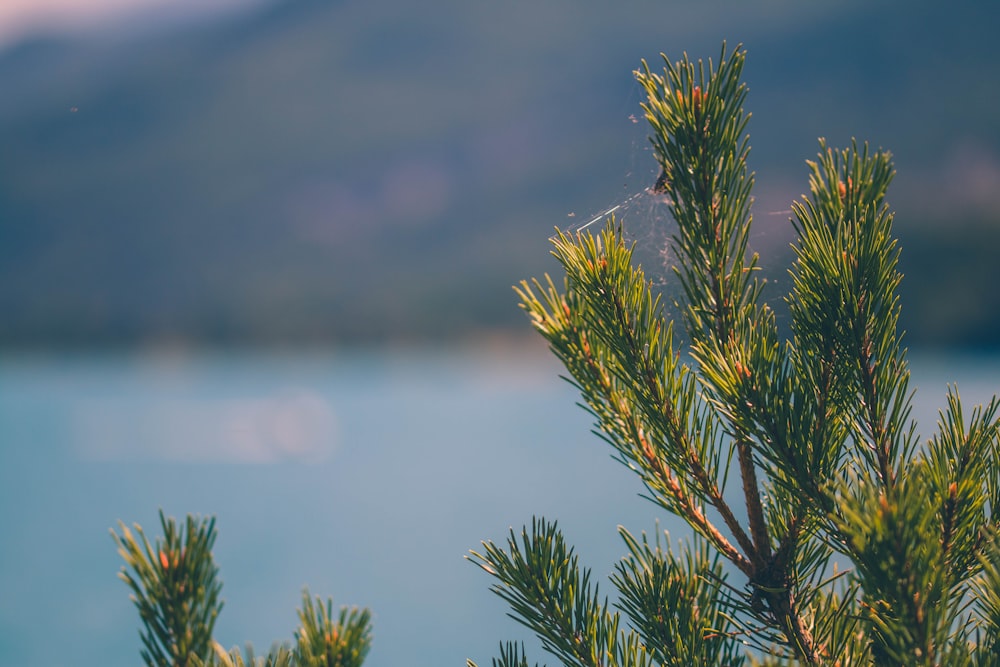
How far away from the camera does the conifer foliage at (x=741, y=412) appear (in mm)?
274

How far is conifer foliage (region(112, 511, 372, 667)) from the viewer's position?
0.27 m

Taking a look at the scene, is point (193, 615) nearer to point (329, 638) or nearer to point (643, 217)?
point (329, 638)

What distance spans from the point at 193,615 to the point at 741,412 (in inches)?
9.0

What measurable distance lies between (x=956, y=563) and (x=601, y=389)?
0.15 m

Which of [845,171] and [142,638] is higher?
[845,171]

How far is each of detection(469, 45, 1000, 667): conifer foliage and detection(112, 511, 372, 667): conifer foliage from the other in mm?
70

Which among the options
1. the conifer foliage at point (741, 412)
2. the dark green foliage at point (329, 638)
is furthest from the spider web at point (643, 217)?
the dark green foliage at point (329, 638)

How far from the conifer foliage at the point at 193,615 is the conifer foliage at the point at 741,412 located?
0.07m

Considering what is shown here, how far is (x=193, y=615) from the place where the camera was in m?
0.28

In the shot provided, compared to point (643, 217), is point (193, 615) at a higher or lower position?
lower

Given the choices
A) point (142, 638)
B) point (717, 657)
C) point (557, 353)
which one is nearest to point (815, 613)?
point (717, 657)

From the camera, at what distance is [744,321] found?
0.29m

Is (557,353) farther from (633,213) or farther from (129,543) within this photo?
(129,543)

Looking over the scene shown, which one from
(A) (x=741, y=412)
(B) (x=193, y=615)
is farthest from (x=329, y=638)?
(A) (x=741, y=412)
